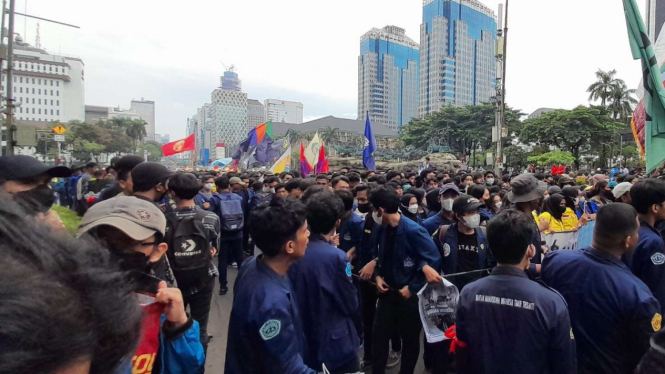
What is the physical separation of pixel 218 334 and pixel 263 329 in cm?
351

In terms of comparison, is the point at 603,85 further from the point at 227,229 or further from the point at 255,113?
the point at 255,113

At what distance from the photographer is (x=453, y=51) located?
9819 cm

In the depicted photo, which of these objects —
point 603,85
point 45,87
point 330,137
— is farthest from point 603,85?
point 45,87

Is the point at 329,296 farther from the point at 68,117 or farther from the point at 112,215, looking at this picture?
the point at 68,117

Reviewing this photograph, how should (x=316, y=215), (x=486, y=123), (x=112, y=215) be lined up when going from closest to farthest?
1. (x=112, y=215)
2. (x=316, y=215)
3. (x=486, y=123)

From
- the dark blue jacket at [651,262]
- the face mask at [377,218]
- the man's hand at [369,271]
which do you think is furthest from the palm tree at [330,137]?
the dark blue jacket at [651,262]

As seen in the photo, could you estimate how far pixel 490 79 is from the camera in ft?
364

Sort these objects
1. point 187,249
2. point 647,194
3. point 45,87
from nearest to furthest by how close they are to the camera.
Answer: point 647,194
point 187,249
point 45,87

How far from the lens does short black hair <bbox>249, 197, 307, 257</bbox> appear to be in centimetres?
210

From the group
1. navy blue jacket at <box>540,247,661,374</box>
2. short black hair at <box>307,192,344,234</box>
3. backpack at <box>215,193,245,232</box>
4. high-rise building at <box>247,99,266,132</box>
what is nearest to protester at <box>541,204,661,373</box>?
navy blue jacket at <box>540,247,661,374</box>

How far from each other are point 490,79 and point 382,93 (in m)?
30.0

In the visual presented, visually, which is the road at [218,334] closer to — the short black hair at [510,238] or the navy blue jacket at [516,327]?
the navy blue jacket at [516,327]

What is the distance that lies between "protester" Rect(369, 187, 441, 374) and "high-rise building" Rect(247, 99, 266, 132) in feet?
412

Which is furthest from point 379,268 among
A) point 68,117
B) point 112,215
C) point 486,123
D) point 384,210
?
point 68,117
